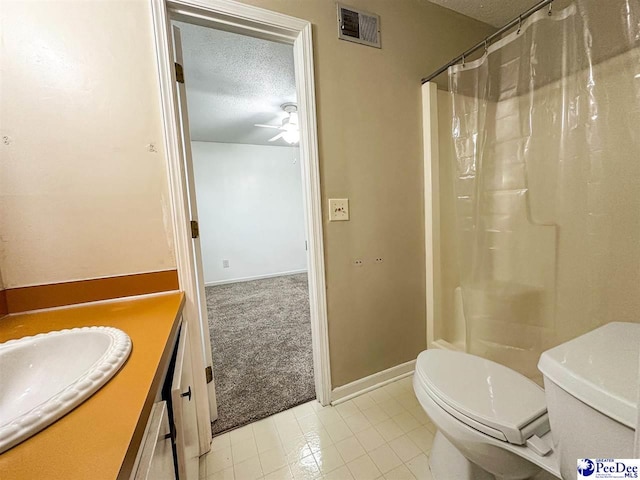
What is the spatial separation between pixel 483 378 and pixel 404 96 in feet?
4.84

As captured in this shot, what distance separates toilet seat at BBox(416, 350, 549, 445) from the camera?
74cm

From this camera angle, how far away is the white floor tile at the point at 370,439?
1164 millimetres

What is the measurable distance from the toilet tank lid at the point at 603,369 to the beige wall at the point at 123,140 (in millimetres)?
912

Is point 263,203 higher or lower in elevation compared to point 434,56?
lower

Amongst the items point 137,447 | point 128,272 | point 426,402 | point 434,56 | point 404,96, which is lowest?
point 426,402

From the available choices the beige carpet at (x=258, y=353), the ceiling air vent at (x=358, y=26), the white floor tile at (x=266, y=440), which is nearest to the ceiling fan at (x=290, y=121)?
the ceiling air vent at (x=358, y=26)

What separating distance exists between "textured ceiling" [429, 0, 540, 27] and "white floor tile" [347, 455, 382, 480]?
246cm

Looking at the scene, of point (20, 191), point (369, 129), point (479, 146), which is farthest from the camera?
point (369, 129)

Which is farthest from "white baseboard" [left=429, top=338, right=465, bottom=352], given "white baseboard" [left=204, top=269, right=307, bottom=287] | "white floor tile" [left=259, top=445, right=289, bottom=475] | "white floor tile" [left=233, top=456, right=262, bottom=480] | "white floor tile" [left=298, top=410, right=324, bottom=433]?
"white baseboard" [left=204, top=269, right=307, bottom=287]

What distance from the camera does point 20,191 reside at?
847mm

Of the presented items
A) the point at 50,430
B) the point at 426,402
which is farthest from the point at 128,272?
the point at 426,402

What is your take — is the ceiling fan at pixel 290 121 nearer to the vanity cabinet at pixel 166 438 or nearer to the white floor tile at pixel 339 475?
the vanity cabinet at pixel 166 438

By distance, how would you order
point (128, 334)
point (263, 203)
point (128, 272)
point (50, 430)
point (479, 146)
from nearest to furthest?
point (50, 430), point (128, 334), point (128, 272), point (479, 146), point (263, 203)

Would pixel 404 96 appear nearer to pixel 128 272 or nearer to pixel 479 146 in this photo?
pixel 479 146
